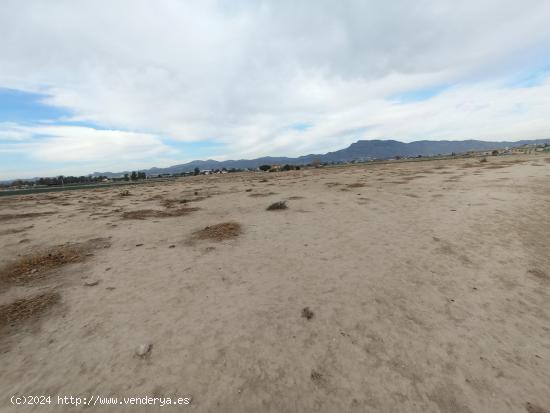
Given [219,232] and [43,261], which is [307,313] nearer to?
[219,232]

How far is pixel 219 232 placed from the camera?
46.7 feet

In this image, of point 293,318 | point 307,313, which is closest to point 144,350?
point 293,318

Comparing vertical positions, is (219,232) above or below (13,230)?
below

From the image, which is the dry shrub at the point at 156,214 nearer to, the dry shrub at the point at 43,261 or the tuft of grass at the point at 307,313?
the dry shrub at the point at 43,261

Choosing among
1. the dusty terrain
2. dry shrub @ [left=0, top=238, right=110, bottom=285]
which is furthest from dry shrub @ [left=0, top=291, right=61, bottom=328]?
dry shrub @ [left=0, top=238, right=110, bottom=285]

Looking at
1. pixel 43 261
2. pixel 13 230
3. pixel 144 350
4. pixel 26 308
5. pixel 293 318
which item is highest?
pixel 13 230

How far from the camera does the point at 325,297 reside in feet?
25.0

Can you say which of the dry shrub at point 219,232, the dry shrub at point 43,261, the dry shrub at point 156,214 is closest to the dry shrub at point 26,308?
the dry shrub at point 43,261

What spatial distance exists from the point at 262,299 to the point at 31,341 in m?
Result: 5.35

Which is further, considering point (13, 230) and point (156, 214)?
point (156, 214)

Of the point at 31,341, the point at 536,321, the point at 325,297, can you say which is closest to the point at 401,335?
the point at 325,297

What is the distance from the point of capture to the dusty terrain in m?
4.84

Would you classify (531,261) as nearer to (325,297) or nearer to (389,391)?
(325,297)

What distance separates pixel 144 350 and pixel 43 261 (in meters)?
8.32
